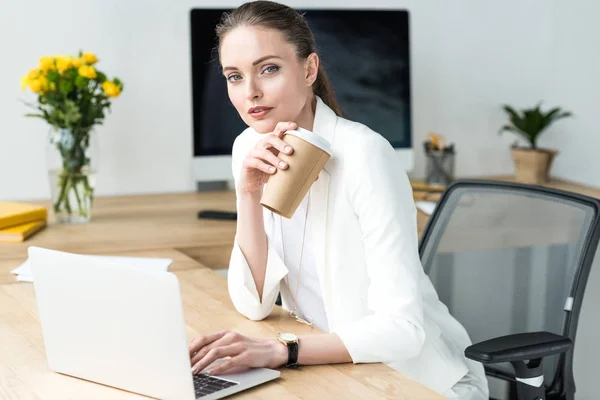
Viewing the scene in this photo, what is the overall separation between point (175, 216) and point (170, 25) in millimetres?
683

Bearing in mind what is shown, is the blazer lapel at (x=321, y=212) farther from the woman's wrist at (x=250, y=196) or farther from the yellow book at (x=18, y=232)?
the yellow book at (x=18, y=232)

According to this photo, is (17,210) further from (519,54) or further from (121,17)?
(519,54)

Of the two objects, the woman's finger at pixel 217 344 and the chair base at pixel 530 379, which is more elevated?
the woman's finger at pixel 217 344

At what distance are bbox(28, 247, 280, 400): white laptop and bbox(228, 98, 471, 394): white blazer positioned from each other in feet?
0.85

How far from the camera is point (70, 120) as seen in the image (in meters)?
2.39

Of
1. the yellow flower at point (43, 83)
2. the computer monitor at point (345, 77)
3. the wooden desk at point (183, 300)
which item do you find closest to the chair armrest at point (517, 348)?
the wooden desk at point (183, 300)

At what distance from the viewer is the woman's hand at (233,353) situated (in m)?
1.24

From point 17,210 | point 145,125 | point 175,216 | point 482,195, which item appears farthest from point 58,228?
point 482,195

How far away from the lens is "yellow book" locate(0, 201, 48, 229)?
88.3 inches

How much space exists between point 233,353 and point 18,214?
3.95ft

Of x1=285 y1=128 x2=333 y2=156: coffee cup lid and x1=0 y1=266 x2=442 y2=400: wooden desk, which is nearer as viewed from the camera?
x1=0 y1=266 x2=442 y2=400: wooden desk

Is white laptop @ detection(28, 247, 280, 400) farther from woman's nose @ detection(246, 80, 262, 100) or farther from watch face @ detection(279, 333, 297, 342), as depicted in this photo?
woman's nose @ detection(246, 80, 262, 100)

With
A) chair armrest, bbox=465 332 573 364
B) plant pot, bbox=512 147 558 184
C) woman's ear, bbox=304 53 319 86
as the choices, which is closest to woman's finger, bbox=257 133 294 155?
woman's ear, bbox=304 53 319 86

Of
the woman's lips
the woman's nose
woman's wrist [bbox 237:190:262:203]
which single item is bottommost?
woman's wrist [bbox 237:190:262:203]
